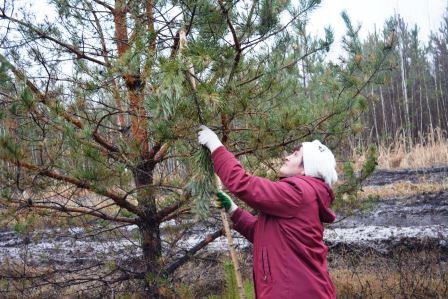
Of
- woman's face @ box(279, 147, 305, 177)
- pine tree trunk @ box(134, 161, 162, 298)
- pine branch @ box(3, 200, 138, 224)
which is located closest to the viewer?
woman's face @ box(279, 147, 305, 177)

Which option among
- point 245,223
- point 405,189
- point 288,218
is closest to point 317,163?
point 288,218

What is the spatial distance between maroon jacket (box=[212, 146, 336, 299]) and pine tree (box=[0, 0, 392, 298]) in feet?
1.15

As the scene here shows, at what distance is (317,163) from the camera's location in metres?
2.70

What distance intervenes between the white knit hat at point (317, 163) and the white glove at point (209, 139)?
0.47 m

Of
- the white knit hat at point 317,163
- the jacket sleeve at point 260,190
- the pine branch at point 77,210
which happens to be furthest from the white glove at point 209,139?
the pine branch at point 77,210

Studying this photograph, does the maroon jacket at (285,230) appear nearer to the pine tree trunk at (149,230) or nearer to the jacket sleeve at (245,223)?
the jacket sleeve at (245,223)

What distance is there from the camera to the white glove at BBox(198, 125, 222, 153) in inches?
105

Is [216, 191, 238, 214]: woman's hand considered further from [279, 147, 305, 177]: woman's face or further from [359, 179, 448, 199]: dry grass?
[359, 179, 448, 199]: dry grass

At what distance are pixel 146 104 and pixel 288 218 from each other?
0.91m

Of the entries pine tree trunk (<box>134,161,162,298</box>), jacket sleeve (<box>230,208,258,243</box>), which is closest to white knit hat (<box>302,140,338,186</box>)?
jacket sleeve (<box>230,208,258,243</box>)

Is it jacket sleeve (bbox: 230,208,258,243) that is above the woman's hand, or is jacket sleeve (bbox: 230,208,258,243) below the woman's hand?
below

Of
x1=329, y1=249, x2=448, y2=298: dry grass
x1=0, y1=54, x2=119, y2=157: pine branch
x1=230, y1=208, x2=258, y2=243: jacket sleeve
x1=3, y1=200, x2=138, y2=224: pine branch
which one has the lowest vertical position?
x1=329, y1=249, x2=448, y2=298: dry grass

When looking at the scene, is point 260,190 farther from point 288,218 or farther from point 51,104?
point 51,104

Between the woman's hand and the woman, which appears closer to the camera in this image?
the woman
